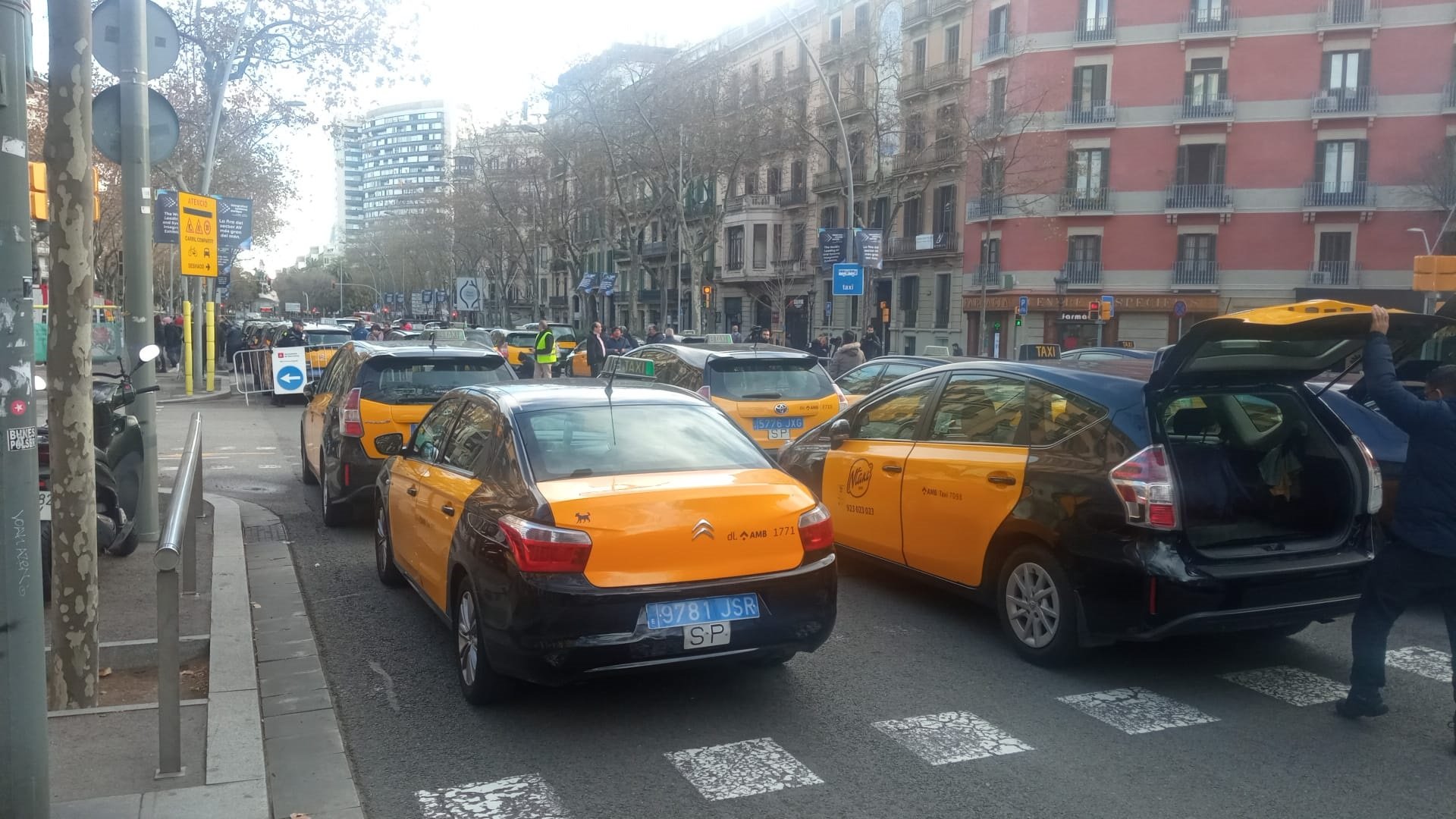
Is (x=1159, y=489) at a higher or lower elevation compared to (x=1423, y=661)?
higher

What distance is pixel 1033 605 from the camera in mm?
5906

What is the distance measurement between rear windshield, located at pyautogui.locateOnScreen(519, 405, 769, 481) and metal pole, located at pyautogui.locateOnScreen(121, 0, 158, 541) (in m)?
4.08

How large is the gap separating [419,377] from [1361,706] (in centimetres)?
749

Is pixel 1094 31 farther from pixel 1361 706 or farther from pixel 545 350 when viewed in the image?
pixel 1361 706

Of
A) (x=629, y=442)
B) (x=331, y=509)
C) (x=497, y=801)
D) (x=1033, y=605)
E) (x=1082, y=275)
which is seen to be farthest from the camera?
(x=1082, y=275)

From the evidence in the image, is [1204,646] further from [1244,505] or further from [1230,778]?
[1230,778]

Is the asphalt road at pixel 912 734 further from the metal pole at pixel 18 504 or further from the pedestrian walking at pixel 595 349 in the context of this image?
the pedestrian walking at pixel 595 349

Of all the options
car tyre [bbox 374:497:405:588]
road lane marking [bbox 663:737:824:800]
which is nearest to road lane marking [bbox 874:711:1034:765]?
road lane marking [bbox 663:737:824:800]

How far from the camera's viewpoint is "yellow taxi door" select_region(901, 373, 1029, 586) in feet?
20.2

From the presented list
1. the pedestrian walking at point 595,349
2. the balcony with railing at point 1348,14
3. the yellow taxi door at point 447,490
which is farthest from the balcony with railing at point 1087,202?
the yellow taxi door at point 447,490

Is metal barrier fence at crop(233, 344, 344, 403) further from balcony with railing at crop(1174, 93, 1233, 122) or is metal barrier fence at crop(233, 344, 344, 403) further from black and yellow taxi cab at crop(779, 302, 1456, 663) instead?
balcony with railing at crop(1174, 93, 1233, 122)

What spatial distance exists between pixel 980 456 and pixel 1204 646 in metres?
1.62

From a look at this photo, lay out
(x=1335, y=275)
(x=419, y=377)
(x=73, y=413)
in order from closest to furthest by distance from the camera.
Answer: (x=73, y=413) < (x=419, y=377) < (x=1335, y=275)

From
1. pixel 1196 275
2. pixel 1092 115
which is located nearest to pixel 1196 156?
pixel 1092 115
